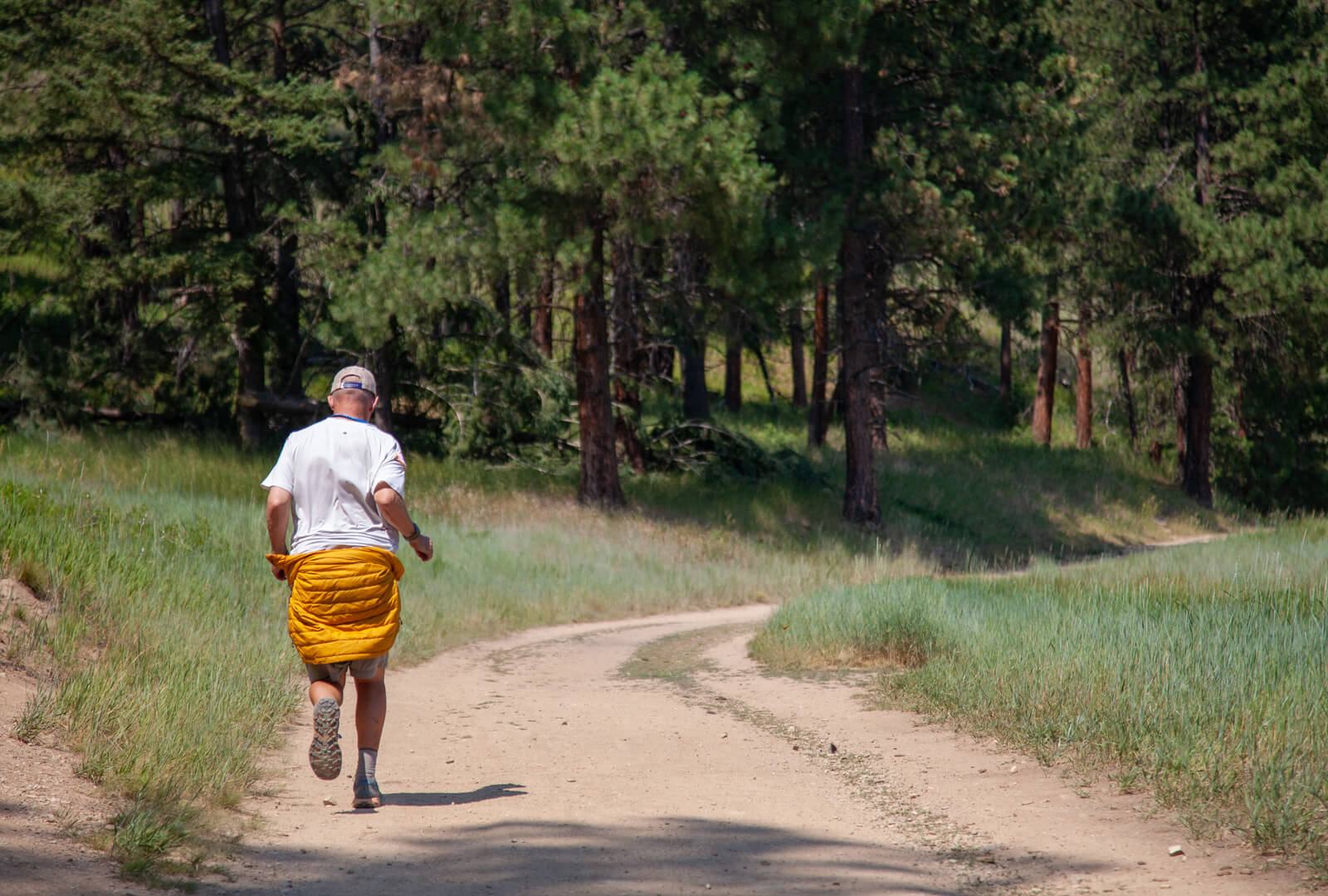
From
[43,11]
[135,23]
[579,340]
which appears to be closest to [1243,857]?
[579,340]

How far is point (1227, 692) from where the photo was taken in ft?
20.0

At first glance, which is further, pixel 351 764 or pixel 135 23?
pixel 135 23

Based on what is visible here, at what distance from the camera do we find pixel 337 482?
18.5 ft

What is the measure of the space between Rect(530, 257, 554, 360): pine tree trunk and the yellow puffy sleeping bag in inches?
519

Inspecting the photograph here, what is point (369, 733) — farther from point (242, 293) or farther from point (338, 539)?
point (242, 293)

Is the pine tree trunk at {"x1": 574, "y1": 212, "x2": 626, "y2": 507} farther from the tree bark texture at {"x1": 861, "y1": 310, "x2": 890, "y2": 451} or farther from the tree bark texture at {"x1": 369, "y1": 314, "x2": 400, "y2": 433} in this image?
the tree bark texture at {"x1": 861, "y1": 310, "x2": 890, "y2": 451}

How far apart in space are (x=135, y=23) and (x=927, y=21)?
12.7 m

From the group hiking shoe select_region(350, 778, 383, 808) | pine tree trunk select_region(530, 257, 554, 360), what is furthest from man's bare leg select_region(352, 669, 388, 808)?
pine tree trunk select_region(530, 257, 554, 360)

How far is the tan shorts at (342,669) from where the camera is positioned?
5.73 metres

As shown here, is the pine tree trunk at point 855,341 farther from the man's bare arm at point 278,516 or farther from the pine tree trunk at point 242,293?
the man's bare arm at point 278,516

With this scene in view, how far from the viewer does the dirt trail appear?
470 centimetres

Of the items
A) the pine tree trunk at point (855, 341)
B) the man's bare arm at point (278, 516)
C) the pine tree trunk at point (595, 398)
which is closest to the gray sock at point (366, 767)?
the man's bare arm at point (278, 516)

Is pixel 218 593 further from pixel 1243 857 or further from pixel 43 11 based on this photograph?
pixel 43 11

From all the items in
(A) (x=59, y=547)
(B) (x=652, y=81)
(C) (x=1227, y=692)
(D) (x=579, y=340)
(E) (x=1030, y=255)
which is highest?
(B) (x=652, y=81)
